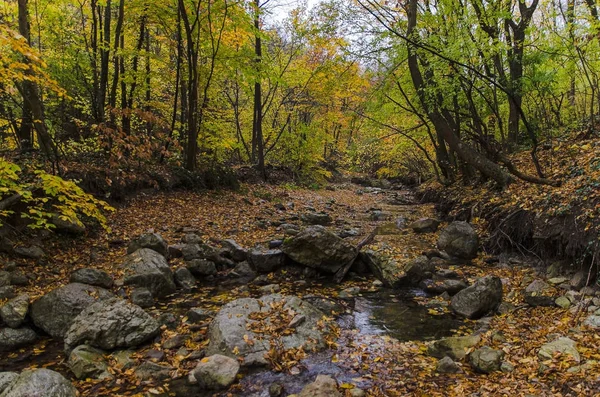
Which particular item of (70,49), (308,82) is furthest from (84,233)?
(308,82)

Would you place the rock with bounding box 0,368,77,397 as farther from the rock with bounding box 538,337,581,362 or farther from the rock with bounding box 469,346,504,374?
the rock with bounding box 538,337,581,362

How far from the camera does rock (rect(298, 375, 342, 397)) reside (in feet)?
13.4

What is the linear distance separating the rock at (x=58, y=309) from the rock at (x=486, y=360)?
220 inches

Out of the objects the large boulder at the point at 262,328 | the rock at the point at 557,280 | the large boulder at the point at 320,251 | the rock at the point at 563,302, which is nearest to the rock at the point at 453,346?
the large boulder at the point at 262,328

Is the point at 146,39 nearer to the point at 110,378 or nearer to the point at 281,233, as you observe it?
the point at 281,233

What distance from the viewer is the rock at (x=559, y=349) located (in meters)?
4.38

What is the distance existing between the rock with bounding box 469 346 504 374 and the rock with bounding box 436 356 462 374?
217 millimetres

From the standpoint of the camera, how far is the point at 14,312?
554cm

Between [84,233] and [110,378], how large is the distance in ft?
17.9

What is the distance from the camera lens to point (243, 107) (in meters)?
26.7

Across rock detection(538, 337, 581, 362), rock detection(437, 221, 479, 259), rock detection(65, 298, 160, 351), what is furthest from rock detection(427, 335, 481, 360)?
rock detection(437, 221, 479, 259)

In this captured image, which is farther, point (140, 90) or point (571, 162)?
point (140, 90)

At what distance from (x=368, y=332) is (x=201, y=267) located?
417 centimetres

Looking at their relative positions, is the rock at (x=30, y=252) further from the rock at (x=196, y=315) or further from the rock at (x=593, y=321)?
the rock at (x=593, y=321)
